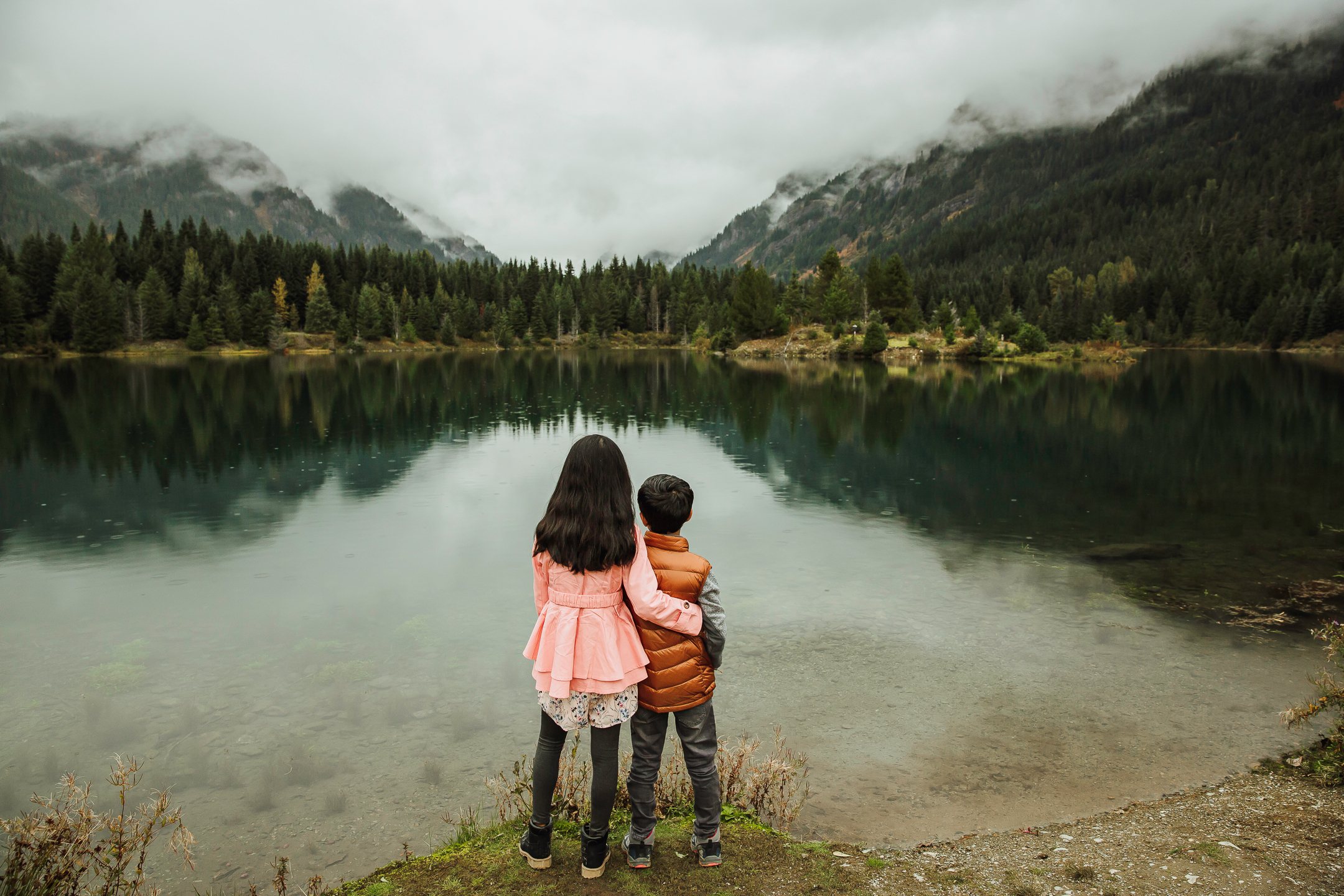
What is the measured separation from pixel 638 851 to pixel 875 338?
81.4 meters

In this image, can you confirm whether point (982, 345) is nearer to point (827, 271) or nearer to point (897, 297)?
point (897, 297)

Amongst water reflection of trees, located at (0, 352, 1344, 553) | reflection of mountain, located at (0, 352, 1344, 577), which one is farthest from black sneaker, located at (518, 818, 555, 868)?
water reflection of trees, located at (0, 352, 1344, 553)

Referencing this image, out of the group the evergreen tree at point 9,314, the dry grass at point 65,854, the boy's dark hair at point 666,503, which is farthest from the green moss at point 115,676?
the evergreen tree at point 9,314

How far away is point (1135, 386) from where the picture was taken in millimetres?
46688

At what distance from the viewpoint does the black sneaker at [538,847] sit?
Result: 4.32 metres

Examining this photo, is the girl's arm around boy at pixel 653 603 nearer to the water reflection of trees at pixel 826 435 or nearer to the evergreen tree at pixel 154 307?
the water reflection of trees at pixel 826 435

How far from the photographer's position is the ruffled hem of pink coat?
13.5ft

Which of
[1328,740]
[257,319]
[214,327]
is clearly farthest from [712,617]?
[257,319]

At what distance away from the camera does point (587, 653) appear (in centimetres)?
416

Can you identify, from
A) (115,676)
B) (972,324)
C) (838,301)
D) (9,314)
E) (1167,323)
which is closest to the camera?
(115,676)

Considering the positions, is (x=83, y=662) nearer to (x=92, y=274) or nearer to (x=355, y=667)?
(x=355, y=667)

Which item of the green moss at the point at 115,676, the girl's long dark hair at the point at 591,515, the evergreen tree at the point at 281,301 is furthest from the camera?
the evergreen tree at the point at 281,301

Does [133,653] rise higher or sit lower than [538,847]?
lower

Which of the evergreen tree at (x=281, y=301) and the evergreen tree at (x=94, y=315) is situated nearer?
the evergreen tree at (x=94, y=315)
